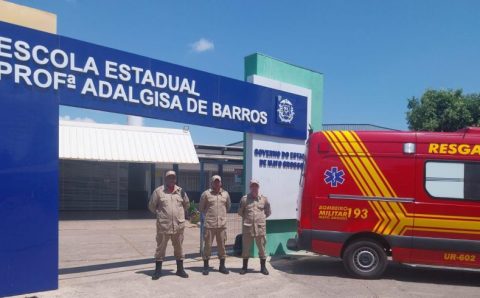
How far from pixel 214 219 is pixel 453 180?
4.17m

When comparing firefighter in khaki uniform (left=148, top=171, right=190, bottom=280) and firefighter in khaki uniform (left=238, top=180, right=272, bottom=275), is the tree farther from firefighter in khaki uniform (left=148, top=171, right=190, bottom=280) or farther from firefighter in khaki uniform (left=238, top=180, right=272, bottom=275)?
firefighter in khaki uniform (left=148, top=171, right=190, bottom=280)

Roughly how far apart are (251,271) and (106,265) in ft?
9.26

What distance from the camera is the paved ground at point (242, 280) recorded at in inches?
274

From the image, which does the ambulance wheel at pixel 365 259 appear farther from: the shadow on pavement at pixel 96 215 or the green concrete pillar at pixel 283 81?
the shadow on pavement at pixel 96 215

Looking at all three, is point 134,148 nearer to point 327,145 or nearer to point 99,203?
point 99,203

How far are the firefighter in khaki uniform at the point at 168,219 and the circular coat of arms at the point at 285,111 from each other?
3448 millimetres

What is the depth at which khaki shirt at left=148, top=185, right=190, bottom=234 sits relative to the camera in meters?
7.63

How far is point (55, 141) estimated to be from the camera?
668 cm

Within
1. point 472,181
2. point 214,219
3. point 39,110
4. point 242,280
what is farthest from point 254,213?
point 39,110

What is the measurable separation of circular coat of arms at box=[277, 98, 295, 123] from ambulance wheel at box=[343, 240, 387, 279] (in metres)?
3.38

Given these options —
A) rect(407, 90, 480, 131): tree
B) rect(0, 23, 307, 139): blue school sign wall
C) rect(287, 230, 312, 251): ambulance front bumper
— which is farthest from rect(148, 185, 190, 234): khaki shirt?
rect(407, 90, 480, 131): tree

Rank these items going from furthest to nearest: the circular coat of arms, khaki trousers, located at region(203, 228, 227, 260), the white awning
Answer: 1. the white awning
2. the circular coat of arms
3. khaki trousers, located at region(203, 228, 227, 260)

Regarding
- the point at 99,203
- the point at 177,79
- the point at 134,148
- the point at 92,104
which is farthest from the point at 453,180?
the point at 99,203

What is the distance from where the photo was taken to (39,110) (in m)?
6.52
